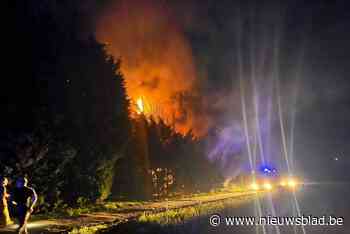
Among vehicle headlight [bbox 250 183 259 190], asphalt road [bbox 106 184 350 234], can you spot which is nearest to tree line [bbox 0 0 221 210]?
asphalt road [bbox 106 184 350 234]

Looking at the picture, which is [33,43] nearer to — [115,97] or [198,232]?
[115,97]

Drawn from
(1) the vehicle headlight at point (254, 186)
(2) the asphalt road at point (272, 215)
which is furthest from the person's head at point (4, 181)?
(1) the vehicle headlight at point (254, 186)

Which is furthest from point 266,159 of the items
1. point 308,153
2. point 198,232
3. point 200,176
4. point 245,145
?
point 198,232

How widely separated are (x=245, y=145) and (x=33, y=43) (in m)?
48.2

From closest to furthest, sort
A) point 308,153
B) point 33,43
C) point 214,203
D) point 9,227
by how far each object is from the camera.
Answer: point 9,227 < point 33,43 < point 214,203 < point 308,153

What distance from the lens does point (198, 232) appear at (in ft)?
73.2

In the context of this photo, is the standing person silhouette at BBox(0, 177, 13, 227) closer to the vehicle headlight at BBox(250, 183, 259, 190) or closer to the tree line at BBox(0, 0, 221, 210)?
the tree line at BBox(0, 0, 221, 210)

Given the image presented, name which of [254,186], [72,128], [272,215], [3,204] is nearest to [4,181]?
[3,204]

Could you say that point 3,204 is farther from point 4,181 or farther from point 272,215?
point 272,215

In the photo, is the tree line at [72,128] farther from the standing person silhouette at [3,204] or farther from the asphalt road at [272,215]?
the asphalt road at [272,215]

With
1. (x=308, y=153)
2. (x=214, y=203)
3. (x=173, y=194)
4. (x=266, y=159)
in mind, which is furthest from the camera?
(x=308, y=153)

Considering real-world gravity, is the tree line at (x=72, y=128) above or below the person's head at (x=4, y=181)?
above

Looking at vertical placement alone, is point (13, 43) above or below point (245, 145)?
below

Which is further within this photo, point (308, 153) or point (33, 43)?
point (308, 153)
